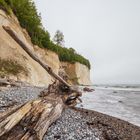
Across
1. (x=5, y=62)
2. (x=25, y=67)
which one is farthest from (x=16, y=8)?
(x=5, y=62)

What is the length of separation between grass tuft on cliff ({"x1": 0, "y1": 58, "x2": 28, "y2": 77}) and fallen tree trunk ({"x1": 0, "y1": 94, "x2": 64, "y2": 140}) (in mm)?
18006

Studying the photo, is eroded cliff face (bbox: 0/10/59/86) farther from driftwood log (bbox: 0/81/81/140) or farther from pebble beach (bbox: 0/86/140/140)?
driftwood log (bbox: 0/81/81/140)

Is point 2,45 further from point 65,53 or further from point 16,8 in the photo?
point 65,53

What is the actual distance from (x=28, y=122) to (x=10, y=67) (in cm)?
2134

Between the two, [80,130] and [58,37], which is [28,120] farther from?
[58,37]

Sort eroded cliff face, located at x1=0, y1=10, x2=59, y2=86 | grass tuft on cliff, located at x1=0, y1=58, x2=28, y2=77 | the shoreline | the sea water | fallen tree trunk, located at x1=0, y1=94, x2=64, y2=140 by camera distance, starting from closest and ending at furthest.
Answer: fallen tree trunk, located at x1=0, y1=94, x2=64, y2=140 → the shoreline → the sea water → grass tuft on cliff, located at x1=0, y1=58, x2=28, y2=77 → eroded cliff face, located at x1=0, y1=10, x2=59, y2=86

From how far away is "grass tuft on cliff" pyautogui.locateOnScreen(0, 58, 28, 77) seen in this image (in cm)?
2657

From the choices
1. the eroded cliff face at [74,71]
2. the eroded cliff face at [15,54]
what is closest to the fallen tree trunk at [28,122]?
the eroded cliff face at [15,54]

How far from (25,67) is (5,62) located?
4.36 metres

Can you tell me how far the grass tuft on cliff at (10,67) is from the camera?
26569mm

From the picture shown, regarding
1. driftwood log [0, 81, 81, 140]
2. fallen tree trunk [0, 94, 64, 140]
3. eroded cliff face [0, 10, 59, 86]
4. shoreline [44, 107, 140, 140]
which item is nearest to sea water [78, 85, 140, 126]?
shoreline [44, 107, 140, 140]

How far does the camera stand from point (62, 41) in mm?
108250

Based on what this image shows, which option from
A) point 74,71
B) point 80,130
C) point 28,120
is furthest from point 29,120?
point 74,71

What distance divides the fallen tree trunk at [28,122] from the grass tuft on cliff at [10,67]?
18.0 m
